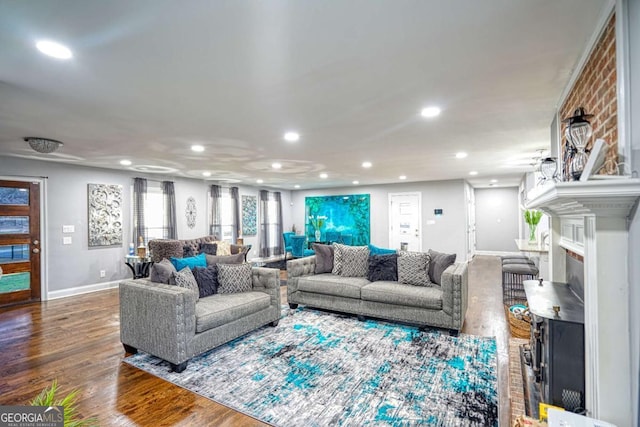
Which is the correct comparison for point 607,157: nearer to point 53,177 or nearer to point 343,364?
point 343,364

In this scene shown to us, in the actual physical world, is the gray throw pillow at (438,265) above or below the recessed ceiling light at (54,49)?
below

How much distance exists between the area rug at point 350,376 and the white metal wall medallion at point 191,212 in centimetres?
513

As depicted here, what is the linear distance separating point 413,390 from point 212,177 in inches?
269

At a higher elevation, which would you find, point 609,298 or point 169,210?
point 169,210

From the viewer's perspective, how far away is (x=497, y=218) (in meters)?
11.2

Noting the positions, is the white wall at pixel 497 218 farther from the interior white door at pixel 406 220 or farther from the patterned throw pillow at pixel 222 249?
the patterned throw pillow at pixel 222 249

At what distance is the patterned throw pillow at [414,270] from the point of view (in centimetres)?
419

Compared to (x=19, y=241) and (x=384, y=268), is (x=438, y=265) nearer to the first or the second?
(x=384, y=268)

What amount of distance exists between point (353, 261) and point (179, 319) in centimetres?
261

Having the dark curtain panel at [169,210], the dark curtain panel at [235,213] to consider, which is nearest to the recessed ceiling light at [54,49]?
the dark curtain panel at [169,210]

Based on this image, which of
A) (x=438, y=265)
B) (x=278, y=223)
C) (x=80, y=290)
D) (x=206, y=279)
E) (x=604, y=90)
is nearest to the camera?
A: (x=604, y=90)

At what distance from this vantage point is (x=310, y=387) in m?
2.62

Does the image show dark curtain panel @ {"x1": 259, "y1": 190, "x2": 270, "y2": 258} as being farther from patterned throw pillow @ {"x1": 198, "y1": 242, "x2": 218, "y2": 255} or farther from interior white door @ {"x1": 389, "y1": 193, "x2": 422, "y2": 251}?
patterned throw pillow @ {"x1": 198, "y1": 242, "x2": 218, "y2": 255}

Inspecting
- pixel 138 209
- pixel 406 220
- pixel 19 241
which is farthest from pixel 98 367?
pixel 406 220
